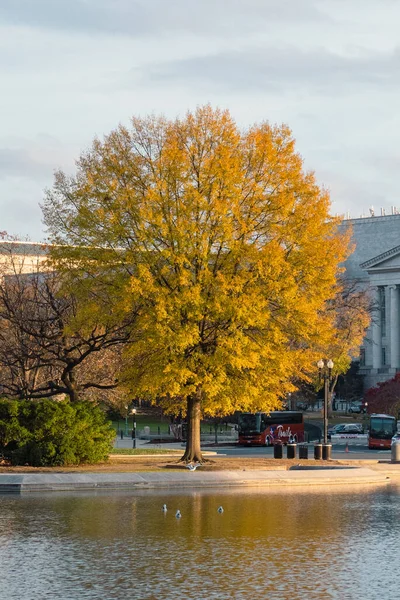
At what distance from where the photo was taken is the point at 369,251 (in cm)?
17638

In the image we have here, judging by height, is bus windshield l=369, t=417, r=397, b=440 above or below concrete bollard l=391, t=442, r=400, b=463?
above

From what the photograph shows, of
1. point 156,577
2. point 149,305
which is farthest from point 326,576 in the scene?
point 149,305

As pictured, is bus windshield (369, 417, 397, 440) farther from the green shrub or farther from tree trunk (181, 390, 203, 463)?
the green shrub

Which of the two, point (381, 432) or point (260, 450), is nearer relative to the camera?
point (260, 450)

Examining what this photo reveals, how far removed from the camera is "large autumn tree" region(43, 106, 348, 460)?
42281 millimetres

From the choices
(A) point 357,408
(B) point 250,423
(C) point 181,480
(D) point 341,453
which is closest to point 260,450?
(D) point 341,453

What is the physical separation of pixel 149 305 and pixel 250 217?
Answer: 5572mm

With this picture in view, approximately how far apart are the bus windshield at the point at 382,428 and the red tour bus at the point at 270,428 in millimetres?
7143

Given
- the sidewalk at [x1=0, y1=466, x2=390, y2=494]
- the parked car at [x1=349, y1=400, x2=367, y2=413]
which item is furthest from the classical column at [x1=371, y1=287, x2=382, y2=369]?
the sidewalk at [x1=0, y1=466, x2=390, y2=494]

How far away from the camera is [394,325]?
15462 cm

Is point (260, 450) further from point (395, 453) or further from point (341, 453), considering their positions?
point (395, 453)

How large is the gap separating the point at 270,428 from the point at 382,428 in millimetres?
8916

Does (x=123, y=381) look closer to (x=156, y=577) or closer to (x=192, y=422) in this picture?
(x=192, y=422)

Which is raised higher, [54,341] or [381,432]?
[54,341]
